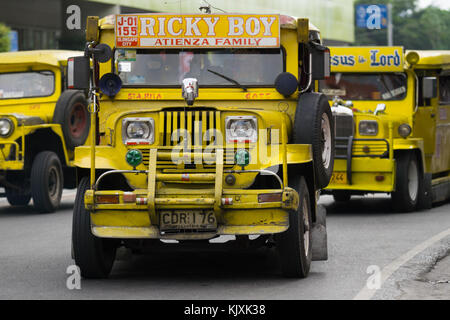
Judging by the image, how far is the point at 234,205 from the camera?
29.1 ft

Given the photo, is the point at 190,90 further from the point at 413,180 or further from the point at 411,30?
the point at 411,30

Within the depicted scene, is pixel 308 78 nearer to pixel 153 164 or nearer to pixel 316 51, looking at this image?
pixel 316 51

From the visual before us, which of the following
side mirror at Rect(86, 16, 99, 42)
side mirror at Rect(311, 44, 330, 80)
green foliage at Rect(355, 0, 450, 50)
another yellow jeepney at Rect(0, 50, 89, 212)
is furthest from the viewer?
green foliage at Rect(355, 0, 450, 50)

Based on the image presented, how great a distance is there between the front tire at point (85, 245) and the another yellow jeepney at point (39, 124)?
7.37 meters

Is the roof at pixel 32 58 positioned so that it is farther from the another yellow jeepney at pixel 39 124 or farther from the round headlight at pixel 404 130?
the round headlight at pixel 404 130

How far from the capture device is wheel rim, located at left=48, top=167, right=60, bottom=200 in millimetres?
17297

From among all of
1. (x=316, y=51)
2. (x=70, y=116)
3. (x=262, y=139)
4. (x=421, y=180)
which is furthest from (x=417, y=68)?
(x=262, y=139)

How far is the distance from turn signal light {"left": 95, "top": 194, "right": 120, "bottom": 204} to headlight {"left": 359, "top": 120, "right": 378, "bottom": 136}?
26.6 ft

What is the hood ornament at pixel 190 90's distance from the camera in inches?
388

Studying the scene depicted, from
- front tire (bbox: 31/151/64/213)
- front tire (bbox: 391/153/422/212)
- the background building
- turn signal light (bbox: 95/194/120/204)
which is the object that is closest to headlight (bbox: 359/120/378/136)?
front tire (bbox: 391/153/422/212)

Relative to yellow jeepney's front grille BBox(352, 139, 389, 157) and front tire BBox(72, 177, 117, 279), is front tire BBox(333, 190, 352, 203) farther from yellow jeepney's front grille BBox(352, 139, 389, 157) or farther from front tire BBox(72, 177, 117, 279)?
front tire BBox(72, 177, 117, 279)

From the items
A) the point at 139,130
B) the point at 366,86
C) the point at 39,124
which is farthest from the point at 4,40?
the point at 139,130

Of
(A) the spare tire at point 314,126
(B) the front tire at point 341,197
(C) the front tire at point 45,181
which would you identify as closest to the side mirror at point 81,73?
(A) the spare tire at point 314,126

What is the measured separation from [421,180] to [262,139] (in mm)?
8102
